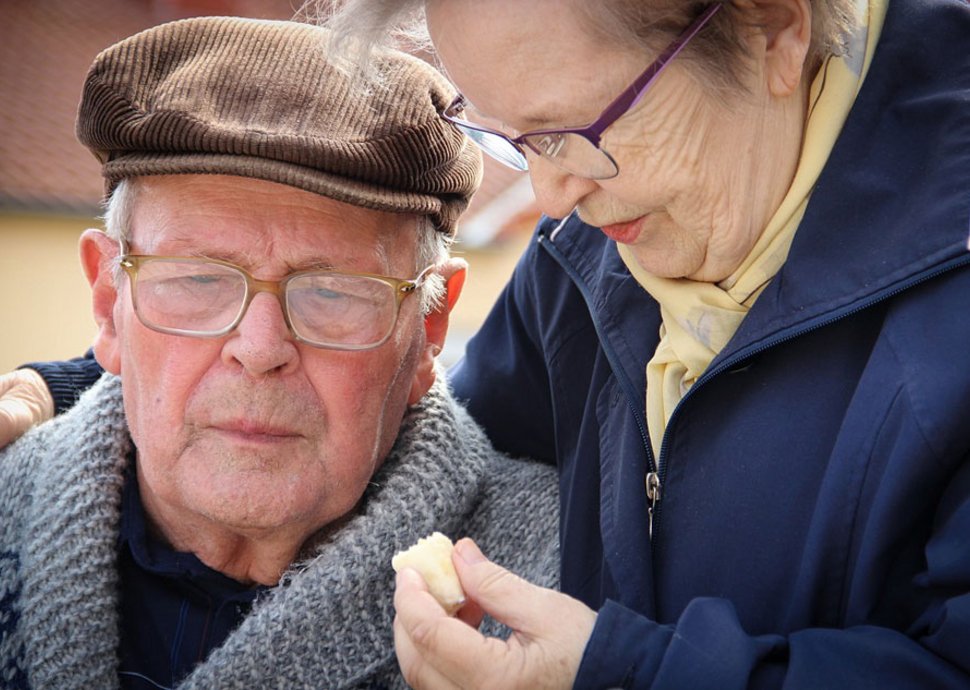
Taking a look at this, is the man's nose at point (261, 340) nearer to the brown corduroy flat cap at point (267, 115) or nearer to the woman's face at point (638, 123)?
the brown corduroy flat cap at point (267, 115)

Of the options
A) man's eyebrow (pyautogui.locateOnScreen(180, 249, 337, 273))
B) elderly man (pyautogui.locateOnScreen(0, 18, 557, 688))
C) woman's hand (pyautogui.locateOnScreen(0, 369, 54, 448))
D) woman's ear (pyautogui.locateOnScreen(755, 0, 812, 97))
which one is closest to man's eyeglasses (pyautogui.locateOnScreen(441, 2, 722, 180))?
woman's ear (pyautogui.locateOnScreen(755, 0, 812, 97))

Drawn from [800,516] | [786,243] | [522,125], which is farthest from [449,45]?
[800,516]

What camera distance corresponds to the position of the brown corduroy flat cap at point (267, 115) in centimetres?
221

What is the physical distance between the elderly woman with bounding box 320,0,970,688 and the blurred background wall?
714 cm

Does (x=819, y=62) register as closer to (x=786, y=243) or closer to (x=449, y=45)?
(x=786, y=243)

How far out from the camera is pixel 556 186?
6.43 ft

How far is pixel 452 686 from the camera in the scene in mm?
1777

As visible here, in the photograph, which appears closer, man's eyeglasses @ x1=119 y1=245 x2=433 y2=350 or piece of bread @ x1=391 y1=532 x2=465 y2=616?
piece of bread @ x1=391 y1=532 x2=465 y2=616

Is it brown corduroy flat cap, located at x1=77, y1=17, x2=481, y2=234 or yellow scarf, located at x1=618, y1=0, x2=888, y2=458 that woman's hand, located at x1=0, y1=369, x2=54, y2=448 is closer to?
brown corduroy flat cap, located at x1=77, y1=17, x2=481, y2=234

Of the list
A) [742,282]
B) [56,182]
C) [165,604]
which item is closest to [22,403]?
[165,604]

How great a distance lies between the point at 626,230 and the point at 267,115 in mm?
782

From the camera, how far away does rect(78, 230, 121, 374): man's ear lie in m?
2.50

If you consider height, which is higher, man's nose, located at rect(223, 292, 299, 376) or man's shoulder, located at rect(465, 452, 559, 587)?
man's nose, located at rect(223, 292, 299, 376)

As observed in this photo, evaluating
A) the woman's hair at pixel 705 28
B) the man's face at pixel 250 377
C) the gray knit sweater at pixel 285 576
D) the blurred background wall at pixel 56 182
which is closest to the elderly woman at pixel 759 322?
the woman's hair at pixel 705 28
